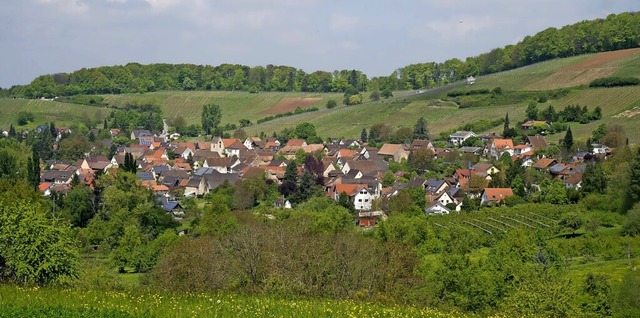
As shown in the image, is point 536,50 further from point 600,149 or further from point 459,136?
point 600,149

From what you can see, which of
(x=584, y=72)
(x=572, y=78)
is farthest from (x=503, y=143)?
(x=584, y=72)

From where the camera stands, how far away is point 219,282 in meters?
25.1

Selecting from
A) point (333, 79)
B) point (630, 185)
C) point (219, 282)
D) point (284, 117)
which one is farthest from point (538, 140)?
point (333, 79)

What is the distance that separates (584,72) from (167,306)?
107 meters

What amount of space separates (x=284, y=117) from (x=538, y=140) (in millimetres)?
53838

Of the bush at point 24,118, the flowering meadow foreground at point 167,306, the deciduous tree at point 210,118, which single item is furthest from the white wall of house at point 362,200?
the bush at point 24,118

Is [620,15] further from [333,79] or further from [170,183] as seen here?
[170,183]

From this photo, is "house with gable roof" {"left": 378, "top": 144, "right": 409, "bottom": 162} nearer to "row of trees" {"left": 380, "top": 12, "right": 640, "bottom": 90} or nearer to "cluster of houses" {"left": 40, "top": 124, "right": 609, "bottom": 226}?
"cluster of houses" {"left": 40, "top": 124, "right": 609, "bottom": 226}

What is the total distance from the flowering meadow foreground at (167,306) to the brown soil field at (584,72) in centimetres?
9996

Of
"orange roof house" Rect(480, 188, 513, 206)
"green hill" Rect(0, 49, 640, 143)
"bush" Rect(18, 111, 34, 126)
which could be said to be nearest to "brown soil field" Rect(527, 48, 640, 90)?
"green hill" Rect(0, 49, 640, 143)

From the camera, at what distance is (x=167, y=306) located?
48.7ft

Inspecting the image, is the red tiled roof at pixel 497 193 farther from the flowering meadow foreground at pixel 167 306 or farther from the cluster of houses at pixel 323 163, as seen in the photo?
the flowering meadow foreground at pixel 167 306

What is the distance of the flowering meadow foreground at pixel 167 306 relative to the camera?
46.5 feet

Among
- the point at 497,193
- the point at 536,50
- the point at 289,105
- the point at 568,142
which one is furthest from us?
the point at 289,105
